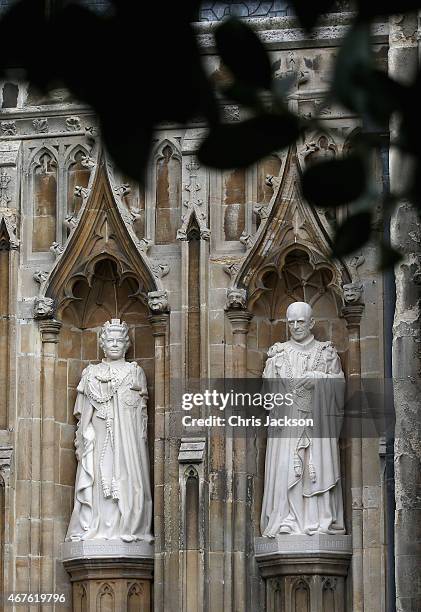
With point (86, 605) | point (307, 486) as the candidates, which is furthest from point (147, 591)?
point (307, 486)

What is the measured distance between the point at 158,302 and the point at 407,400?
8.01ft

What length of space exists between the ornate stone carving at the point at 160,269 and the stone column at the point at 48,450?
0.98 m

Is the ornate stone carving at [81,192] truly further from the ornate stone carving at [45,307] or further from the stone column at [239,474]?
the stone column at [239,474]

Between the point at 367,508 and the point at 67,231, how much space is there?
362 cm

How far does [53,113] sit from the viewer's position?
1534cm

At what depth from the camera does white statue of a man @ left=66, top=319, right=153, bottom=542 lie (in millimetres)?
14438

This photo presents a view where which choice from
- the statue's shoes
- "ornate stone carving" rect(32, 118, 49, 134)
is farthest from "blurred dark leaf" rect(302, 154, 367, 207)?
"ornate stone carving" rect(32, 118, 49, 134)

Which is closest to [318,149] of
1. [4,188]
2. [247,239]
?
[247,239]

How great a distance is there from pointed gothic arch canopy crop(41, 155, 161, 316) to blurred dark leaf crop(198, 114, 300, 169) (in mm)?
11980

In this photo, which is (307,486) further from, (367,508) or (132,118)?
(132,118)

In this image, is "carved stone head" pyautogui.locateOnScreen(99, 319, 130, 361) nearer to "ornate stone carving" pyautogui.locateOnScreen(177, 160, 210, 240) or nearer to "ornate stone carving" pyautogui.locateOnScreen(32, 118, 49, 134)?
"ornate stone carving" pyautogui.locateOnScreen(177, 160, 210, 240)

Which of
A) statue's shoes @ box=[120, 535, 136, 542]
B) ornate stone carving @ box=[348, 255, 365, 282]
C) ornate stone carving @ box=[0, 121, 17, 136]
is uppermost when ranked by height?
ornate stone carving @ box=[0, 121, 17, 136]

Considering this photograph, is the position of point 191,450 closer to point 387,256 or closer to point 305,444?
point 305,444

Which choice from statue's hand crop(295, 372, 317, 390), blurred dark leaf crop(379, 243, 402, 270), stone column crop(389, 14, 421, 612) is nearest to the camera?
blurred dark leaf crop(379, 243, 402, 270)
